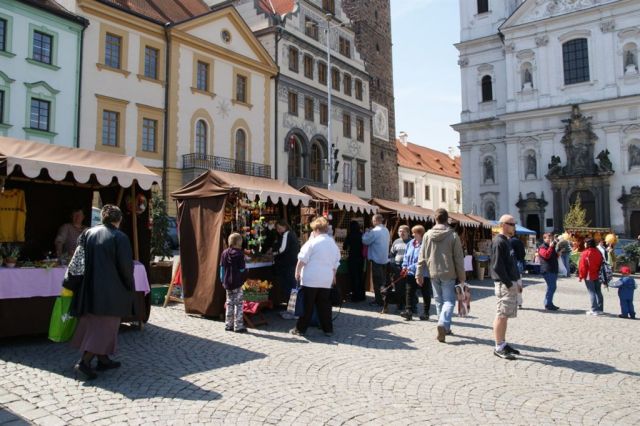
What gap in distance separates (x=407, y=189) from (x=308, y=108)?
25.2m

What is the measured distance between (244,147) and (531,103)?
25.0 m

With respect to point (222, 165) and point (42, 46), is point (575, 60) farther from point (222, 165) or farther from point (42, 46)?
point (42, 46)

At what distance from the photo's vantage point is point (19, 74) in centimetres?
2059

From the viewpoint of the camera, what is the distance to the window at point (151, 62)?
24875mm

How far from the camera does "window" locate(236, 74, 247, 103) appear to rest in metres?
29.3

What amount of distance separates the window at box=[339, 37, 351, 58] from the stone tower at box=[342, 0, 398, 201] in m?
4.94

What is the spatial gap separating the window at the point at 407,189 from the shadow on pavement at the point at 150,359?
162ft

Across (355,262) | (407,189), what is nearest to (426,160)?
(407,189)

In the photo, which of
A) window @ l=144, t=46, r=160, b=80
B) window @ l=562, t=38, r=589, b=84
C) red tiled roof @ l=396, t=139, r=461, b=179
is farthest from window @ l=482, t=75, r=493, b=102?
window @ l=144, t=46, r=160, b=80

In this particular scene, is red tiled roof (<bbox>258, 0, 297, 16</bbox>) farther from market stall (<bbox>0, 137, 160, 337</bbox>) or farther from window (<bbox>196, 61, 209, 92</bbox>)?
market stall (<bbox>0, 137, 160, 337</bbox>)

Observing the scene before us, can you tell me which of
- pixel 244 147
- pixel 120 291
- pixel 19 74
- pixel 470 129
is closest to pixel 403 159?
pixel 470 129

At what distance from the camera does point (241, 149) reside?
2936 cm

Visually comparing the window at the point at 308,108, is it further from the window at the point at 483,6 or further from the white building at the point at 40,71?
the window at the point at 483,6

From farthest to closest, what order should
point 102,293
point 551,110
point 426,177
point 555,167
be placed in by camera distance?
point 426,177, point 551,110, point 555,167, point 102,293
